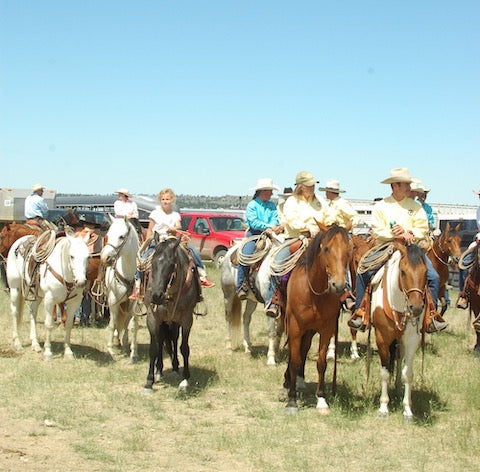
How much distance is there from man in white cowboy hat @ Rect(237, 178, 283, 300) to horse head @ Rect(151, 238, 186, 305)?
88.5 inches

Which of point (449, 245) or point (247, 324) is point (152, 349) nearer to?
point (247, 324)

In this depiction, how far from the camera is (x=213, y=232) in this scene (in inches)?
1022

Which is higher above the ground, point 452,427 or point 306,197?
point 306,197

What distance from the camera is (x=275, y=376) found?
946 cm

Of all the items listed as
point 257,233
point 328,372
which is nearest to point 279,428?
point 328,372

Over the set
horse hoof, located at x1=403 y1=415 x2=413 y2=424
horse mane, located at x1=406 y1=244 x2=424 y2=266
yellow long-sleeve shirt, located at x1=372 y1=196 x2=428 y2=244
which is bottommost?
horse hoof, located at x1=403 y1=415 x2=413 y2=424

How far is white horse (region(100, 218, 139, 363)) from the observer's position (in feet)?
33.2

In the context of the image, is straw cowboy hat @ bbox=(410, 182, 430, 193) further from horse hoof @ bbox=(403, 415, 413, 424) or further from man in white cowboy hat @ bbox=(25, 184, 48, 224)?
man in white cowboy hat @ bbox=(25, 184, 48, 224)

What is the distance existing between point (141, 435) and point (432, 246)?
7123 millimetres

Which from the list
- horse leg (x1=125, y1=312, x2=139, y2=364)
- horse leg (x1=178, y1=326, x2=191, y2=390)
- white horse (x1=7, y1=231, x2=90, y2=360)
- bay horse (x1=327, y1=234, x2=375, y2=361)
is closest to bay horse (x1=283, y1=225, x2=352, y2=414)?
horse leg (x1=178, y1=326, x2=191, y2=390)

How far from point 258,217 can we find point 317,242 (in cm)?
329

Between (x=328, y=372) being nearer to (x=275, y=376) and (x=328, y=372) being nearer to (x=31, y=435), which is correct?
(x=275, y=376)

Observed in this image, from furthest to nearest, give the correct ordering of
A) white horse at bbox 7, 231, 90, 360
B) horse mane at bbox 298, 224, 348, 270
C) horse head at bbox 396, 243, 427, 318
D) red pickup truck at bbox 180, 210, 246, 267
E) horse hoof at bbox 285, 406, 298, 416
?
red pickup truck at bbox 180, 210, 246, 267
white horse at bbox 7, 231, 90, 360
horse hoof at bbox 285, 406, 298, 416
horse mane at bbox 298, 224, 348, 270
horse head at bbox 396, 243, 427, 318

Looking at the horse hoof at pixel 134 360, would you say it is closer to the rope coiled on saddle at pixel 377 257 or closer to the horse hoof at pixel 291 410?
the horse hoof at pixel 291 410
